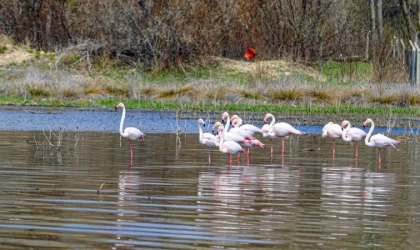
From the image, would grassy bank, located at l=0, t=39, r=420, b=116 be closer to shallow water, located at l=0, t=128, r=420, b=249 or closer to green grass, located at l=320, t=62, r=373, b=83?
green grass, located at l=320, t=62, r=373, b=83

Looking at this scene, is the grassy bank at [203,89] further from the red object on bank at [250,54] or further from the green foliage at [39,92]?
the red object on bank at [250,54]

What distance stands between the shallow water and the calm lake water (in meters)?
0.01

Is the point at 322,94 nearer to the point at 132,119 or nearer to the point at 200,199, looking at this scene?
the point at 132,119

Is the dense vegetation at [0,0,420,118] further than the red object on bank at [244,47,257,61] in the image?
No

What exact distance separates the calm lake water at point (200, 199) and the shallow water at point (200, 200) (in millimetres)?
12

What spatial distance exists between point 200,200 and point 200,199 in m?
0.09

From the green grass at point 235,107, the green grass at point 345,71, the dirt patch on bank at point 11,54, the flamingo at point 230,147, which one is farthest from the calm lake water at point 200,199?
the dirt patch on bank at point 11,54

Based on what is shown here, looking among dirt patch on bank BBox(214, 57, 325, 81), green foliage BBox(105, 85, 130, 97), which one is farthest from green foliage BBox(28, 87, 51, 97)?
dirt patch on bank BBox(214, 57, 325, 81)

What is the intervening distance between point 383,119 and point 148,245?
19149 mm

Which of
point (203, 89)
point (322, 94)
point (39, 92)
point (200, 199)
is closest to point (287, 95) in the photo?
point (322, 94)

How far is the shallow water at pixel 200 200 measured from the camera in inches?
326

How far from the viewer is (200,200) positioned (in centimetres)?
1073

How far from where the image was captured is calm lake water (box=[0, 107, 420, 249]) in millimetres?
8281

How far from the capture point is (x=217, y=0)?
136ft
